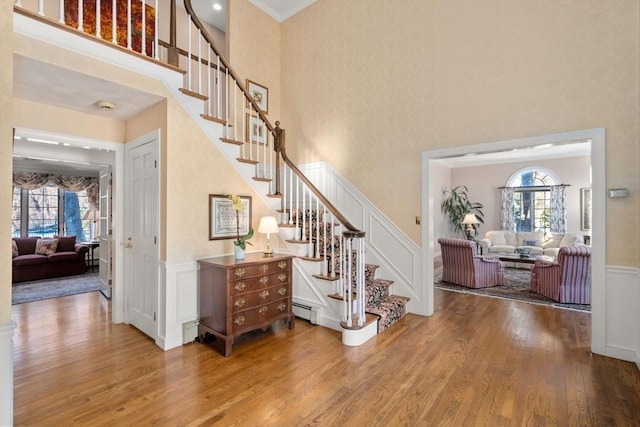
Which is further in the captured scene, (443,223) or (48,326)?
(443,223)

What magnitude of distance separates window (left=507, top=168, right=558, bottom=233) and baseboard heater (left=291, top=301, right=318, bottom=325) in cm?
787

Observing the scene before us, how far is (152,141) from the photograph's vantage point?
3395mm

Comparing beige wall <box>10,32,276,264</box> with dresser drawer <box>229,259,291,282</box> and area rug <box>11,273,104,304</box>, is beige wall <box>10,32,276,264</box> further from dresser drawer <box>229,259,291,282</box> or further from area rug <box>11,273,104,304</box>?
area rug <box>11,273,104,304</box>

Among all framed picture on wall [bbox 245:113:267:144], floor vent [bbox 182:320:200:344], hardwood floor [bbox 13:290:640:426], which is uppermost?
framed picture on wall [bbox 245:113:267:144]

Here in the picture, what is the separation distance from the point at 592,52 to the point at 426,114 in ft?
5.67

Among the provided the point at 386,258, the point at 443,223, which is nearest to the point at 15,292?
the point at 386,258

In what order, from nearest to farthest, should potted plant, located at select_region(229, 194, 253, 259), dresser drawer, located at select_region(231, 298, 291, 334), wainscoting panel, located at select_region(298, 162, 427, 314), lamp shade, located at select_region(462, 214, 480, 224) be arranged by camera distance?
1. dresser drawer, located at select_region(231, 298, 291, 334)
2. potted plant, located at select_region(229, 194, 253, 259)
3. wainscoting panel, located at select_region(298, 162, 427, 314)
4. lamp shade, located at select_region(462, 214, 480, 224)

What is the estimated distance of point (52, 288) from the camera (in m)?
5.68

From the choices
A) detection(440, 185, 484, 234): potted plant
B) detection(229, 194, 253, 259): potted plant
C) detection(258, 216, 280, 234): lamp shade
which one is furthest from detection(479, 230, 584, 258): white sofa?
detection(229, 194, 253, 259): potted plant

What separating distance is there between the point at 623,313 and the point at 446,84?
10.4 feet

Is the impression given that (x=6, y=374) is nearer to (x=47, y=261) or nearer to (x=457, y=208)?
(x=47, y=261)

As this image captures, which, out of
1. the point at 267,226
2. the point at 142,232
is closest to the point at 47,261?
the point at 142,232

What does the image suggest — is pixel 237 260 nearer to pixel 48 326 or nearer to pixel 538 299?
pixel 48 326

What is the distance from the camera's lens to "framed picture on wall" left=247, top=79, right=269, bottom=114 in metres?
5.29
